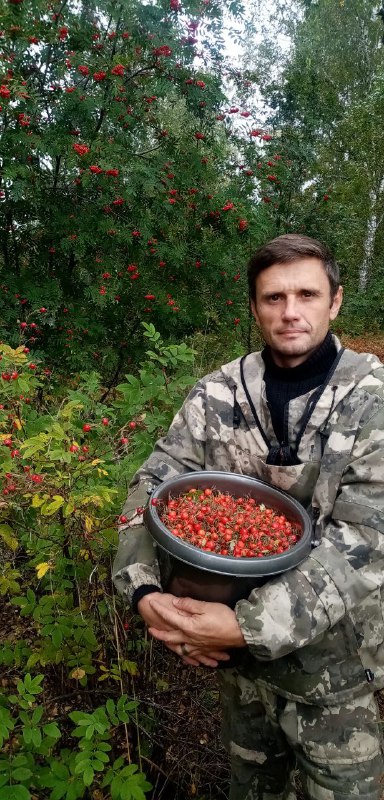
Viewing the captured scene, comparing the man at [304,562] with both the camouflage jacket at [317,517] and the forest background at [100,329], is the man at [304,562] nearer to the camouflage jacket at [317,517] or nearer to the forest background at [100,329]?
the camouflage jacket at [317,517]

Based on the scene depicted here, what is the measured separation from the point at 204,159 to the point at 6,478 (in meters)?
4.43

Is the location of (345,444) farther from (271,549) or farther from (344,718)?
(344,718)

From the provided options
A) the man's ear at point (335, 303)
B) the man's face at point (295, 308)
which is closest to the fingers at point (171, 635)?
the man's face at point (295, 308)

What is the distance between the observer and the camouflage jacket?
1.37m

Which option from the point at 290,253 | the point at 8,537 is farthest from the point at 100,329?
the point at 290,253

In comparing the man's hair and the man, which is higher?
the man's hair

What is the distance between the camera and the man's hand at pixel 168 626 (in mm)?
1493

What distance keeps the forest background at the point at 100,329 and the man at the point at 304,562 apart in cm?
38

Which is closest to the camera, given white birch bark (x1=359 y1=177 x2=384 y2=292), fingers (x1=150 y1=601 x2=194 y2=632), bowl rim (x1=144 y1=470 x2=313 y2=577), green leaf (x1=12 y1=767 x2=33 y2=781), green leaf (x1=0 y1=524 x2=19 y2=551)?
bowl rim (x1=144 y1=470 x2=313 y2=577)

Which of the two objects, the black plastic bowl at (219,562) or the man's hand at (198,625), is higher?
the black plastic bowl at (219,562)

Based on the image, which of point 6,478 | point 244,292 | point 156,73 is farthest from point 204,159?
point 6,478

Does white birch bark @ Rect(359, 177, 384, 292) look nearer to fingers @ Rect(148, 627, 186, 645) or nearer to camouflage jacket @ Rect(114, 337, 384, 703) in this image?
camouflage jacket @ Rect(114, 337, 384, 703)

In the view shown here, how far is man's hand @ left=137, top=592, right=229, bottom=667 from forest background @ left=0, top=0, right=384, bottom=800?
35cm

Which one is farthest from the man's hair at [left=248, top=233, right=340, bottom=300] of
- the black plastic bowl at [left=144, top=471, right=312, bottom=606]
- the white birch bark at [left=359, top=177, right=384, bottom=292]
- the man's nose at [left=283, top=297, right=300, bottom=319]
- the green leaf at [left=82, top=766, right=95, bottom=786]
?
the white birch bark at [left=359, top=177, right=384, bottom=292]
